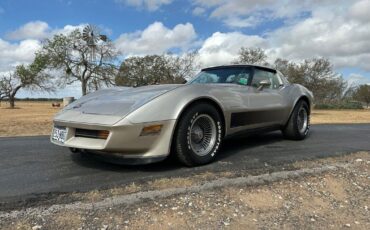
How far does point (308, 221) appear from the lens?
2953 mm

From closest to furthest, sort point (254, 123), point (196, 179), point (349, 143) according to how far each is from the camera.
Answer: point (196, 179), point (254, 123), point (349, 143)

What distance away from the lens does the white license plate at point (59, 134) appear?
12.4 feet

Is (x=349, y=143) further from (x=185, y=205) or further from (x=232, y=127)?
(x=185, y=205)

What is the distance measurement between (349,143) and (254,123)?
2336 mm

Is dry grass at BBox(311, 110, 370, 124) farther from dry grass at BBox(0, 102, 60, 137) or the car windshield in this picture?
the car windshield

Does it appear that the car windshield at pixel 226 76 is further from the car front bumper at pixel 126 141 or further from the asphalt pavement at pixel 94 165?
the car front bumper at pixel 126 141

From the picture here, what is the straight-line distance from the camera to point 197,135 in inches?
159

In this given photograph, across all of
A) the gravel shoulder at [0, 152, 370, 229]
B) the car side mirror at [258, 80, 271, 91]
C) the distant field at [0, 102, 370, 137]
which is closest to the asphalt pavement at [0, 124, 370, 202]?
the gravel shoulder at [0, 152, 370, 229]

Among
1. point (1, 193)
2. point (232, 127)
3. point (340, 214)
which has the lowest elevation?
point (340, 214)

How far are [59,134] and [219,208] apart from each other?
2.02m

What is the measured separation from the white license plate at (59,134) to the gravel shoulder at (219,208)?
1.02 metres

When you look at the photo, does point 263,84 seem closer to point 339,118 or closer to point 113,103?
point 113,103

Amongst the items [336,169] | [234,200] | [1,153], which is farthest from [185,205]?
[1,153]

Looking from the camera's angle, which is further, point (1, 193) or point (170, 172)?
point (170, 172)
